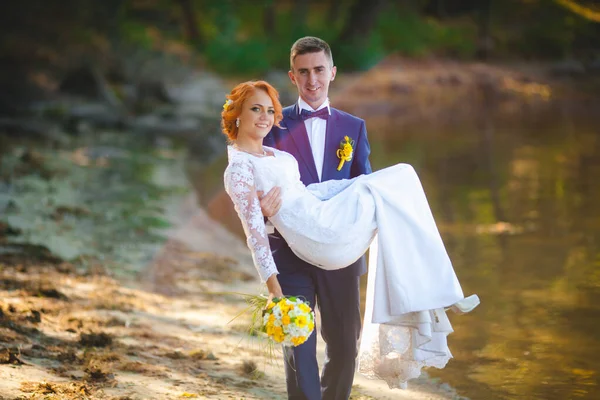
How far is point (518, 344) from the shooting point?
7.27 metres

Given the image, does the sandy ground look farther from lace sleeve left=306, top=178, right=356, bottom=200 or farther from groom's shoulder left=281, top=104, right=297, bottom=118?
groom's shoulder left=281, top=104, right=297, bottom=118

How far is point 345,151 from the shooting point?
4.76 m

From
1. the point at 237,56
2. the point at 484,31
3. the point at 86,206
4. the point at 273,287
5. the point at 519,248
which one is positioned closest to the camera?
the point at 273,287

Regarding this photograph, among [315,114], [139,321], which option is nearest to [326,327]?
[315,114]

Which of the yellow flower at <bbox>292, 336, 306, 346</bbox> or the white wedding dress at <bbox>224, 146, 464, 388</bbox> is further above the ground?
the white wedding dress at <bbox>224, 146, 464, 388</bbox>

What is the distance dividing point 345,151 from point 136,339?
283 centimetres

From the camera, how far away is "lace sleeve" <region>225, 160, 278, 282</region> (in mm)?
4367

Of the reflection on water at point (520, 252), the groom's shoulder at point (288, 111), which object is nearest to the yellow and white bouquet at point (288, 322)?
the groom's shoulder at point (288, 111)

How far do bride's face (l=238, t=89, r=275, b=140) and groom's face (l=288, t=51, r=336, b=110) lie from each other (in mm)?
274

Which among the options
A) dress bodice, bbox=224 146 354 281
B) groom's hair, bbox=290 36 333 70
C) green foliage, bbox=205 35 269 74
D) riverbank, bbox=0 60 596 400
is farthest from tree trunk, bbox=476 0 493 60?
dress bodice, bbox=224 146 354 281

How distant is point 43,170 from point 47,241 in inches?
183

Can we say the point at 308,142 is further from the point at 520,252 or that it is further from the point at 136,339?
the point at 520,252

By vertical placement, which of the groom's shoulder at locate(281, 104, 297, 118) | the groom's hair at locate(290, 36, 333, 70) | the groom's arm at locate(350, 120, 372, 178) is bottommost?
the groom's arm at locate(350, 120, 372, 178)

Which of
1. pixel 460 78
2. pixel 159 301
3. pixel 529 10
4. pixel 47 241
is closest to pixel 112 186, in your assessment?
pixel 47 241
